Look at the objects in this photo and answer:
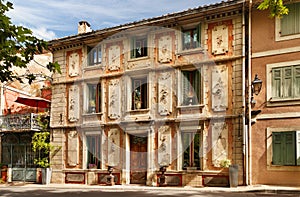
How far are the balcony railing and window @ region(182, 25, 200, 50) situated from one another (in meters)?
9.26

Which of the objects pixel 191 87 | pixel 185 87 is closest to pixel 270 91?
pixel 191 87

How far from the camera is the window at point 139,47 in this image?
18.0 m

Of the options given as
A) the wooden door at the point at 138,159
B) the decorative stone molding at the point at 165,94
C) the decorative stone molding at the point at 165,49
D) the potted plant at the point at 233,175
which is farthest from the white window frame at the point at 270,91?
the wooden door at the point at 138,159

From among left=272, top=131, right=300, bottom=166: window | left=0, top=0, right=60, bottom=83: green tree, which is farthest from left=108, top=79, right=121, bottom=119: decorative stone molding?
left=0, top=0, right=60, bottom=83: green tree

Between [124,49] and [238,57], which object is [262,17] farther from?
[124,49]

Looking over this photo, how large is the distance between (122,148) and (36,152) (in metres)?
5.83

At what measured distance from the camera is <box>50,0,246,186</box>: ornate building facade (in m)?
15.6

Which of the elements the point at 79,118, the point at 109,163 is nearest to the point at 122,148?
the point at 109,163

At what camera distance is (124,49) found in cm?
1844

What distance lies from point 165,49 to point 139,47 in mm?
1564

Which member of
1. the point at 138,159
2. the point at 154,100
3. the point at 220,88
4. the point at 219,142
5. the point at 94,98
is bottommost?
the point at 138,159

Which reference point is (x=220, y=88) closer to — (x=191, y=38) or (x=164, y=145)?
(x=191, y=38)

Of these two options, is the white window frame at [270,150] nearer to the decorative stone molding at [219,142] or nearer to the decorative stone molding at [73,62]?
the decorative stone molding at [219,142]

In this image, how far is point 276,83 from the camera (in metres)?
14.7
